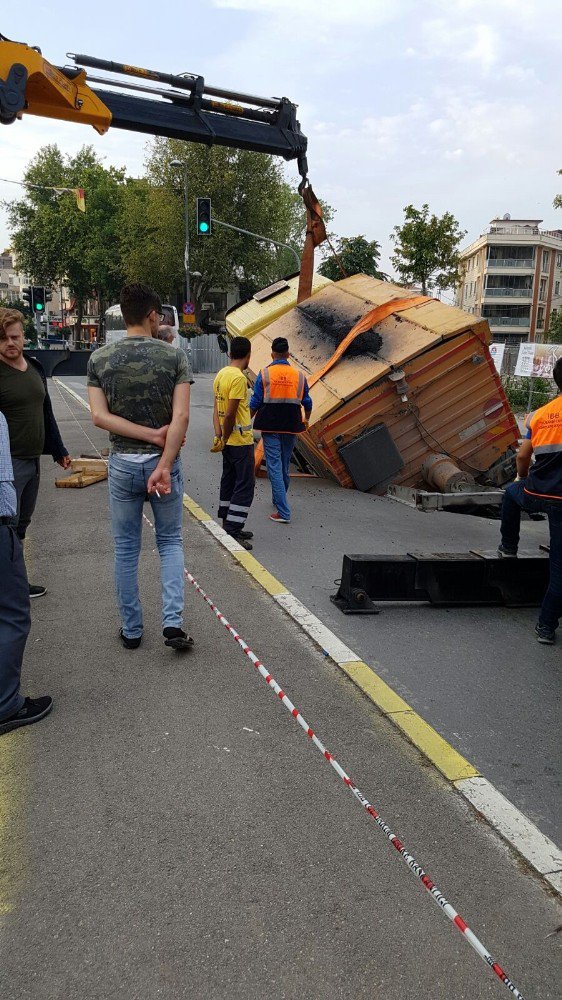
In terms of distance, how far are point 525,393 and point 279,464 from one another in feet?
46.2

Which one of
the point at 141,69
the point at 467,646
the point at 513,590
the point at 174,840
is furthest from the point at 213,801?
the point at 141,69

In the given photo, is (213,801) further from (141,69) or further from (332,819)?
(141,69)

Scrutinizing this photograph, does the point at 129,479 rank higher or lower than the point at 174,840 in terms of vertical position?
higher

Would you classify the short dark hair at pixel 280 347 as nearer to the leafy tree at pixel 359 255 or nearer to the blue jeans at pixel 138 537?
the blue jeans at pixel 138 537

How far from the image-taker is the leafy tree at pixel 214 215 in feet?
135

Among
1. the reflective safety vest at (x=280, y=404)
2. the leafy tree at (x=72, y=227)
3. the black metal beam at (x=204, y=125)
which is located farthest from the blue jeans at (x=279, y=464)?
the leafy tree at (x=72, y=227)

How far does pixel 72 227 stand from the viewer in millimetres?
59094

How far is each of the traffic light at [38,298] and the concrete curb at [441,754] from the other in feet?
80.2

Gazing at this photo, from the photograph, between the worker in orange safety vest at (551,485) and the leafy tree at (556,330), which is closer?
the worker in orange safety vest at (551,485)

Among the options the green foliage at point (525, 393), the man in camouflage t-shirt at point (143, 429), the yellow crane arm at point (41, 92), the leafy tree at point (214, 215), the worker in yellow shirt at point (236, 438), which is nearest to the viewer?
the man in camouflage t-shirt at point (143, 429)

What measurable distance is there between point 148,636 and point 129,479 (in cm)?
103

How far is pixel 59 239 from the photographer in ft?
200

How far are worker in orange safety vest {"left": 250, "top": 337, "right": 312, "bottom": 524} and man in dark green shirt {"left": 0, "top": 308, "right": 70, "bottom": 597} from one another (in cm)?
278

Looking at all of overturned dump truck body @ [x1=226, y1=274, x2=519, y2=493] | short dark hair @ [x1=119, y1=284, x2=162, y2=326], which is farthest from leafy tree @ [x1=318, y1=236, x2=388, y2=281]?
short dark hair @ [x1=119, y1=284, x2=162, y2=326]
